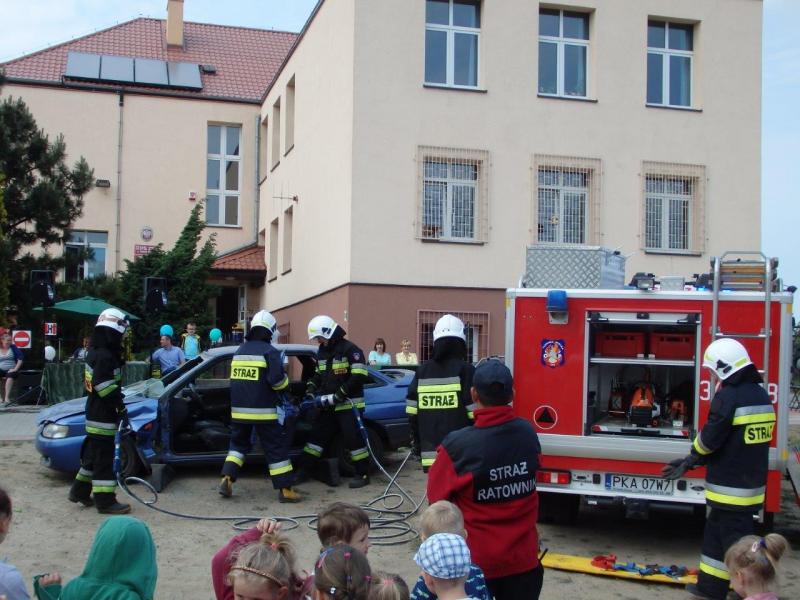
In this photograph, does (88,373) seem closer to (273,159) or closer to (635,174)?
(635,174)

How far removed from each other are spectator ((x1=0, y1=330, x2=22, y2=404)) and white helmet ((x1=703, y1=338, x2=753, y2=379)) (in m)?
Answer: 15.5

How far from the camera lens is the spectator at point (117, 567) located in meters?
3.29

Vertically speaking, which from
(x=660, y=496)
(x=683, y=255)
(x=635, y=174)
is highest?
(x=635, y=174)

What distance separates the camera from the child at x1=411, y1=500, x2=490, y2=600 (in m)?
3.57

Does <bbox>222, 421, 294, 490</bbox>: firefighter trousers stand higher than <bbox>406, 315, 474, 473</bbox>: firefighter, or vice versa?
<bbox>406, 315, 474, 473</bbox>: firefighter

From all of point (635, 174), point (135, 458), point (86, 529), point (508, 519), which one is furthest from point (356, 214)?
point (508, 519)

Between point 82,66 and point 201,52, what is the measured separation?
485 cm

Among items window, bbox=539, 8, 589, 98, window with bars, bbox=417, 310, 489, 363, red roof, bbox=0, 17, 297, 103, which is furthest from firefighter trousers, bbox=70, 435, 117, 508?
red roof, bbox=0, 17, 297, 103

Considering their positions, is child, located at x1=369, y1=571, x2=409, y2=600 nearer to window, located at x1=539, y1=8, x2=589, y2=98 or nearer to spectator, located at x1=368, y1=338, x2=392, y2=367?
spectator, located at x1=368, y1=338, x2=392, y2=367

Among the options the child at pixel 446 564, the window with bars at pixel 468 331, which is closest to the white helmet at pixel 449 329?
the child at pixel 446 564

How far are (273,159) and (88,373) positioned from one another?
18249 mm

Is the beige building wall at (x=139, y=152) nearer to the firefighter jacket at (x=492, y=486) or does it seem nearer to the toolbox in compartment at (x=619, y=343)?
the toolbox in compartment at (x=619, y=343)

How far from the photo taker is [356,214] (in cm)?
1727

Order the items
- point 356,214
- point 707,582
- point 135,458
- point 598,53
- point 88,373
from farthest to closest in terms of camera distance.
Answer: point 598,53, point 356,214, point 135,458, point 88,373, point 707,582
